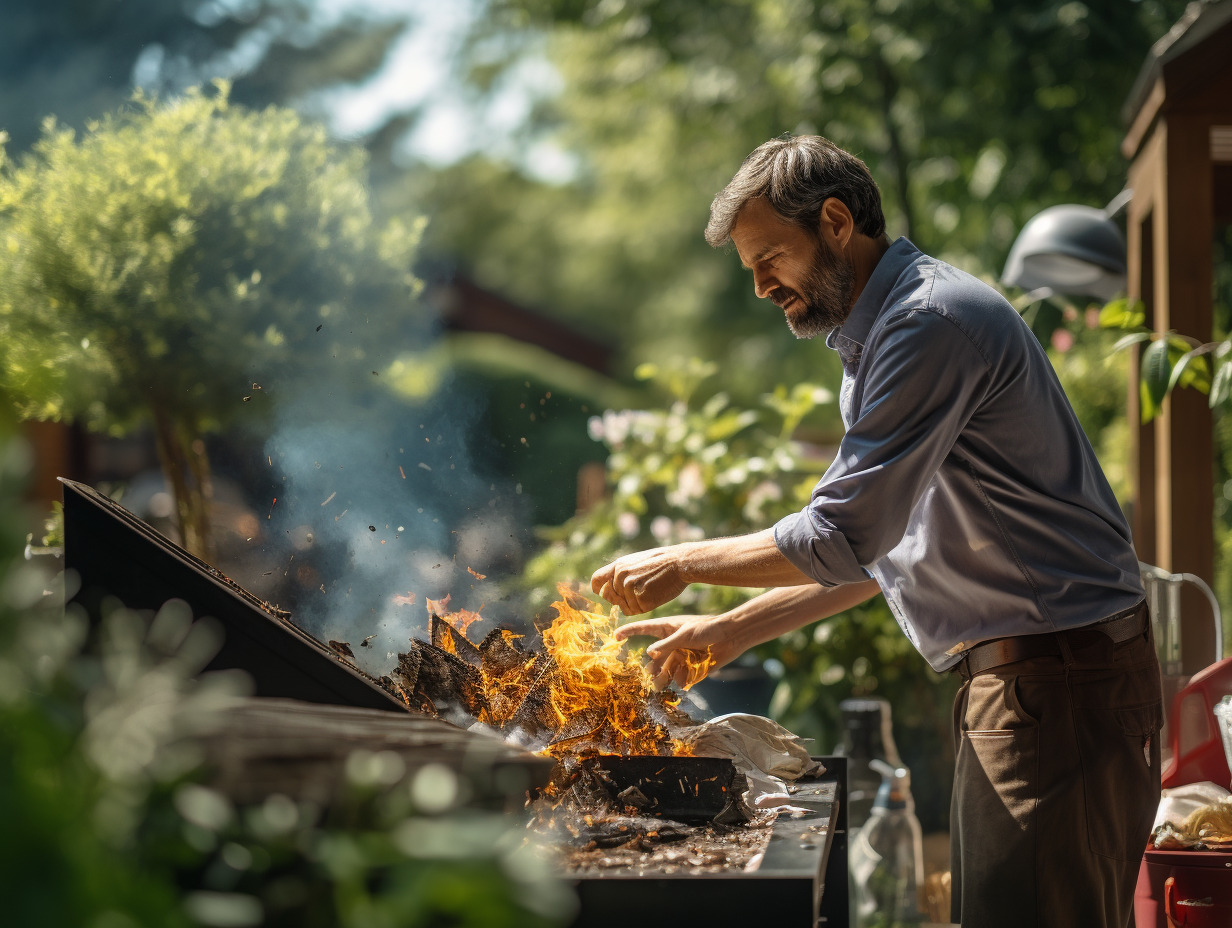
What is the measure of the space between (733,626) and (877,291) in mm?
838

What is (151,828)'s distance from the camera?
0.81 m

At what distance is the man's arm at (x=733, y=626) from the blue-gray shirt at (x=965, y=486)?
399mm

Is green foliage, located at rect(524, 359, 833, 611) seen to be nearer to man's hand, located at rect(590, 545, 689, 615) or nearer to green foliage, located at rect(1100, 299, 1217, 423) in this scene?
green foliage, located at rect(1100, 299, 1217, 423)

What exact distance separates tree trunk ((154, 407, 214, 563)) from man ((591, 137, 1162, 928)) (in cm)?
275

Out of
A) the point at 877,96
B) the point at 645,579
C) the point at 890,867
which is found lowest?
the point at 890,867

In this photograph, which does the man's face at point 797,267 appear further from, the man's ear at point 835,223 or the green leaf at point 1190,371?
the green leaf at point 1190,371

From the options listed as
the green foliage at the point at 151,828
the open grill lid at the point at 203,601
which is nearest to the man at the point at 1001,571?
the open grill lid at the point at 203,601

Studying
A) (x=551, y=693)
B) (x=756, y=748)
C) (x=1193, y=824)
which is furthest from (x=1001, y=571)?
(x=1193, y=824)

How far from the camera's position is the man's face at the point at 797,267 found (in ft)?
8.03

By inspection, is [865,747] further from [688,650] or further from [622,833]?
[622,833]

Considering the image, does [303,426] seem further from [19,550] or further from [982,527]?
[19,550]

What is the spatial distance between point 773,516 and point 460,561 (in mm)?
1751

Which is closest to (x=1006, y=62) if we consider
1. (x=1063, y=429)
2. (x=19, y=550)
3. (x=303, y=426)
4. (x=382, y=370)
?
(x=382, y=370)

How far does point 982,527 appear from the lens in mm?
2242
